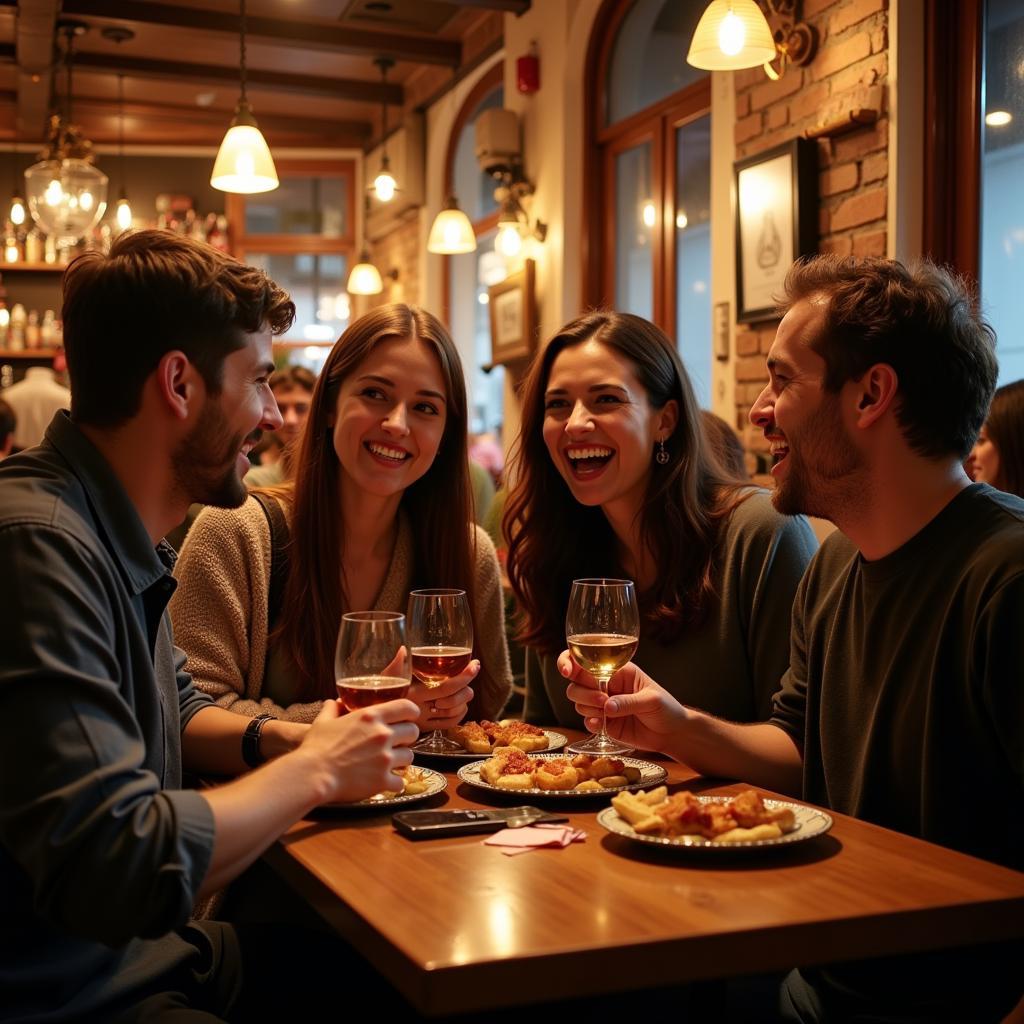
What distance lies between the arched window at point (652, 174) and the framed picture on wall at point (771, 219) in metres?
0.68

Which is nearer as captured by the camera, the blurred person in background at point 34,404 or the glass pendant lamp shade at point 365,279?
the blurred person in background at point 34,404

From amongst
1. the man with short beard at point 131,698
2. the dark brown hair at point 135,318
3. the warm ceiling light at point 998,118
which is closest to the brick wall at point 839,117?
the warm ceiling light at point 998,118

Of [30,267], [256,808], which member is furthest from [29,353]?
[256,808]

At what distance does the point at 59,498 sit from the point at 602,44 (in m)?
5.46

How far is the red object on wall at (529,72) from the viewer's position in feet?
21.5

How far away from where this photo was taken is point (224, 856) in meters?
1.21

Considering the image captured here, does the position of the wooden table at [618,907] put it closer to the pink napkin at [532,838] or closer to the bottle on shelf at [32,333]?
the pink napkin at [532,838]

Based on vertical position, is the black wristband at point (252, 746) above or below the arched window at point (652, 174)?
below

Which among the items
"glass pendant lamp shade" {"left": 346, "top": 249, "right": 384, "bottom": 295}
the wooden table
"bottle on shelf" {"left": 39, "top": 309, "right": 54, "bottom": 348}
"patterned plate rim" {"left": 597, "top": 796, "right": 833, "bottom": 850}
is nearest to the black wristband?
the wooden table

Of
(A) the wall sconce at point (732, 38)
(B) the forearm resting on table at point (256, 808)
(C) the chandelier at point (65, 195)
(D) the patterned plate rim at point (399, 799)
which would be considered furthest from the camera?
(C) the chandelier at point (65, 195)

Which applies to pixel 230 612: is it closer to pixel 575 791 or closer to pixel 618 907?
pixel 575 791

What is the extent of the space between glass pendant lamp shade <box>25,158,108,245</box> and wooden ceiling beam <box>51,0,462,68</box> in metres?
1.11

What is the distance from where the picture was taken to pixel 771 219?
4332mm

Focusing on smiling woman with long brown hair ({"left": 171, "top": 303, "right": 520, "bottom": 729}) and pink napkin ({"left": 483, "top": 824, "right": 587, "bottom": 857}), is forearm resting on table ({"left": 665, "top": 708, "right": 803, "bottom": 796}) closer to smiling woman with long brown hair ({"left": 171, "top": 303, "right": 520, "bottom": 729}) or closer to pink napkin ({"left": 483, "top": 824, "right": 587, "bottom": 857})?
pink napkin ({"left": 483, "top": 824, "right": 587, "bottom": 857})
